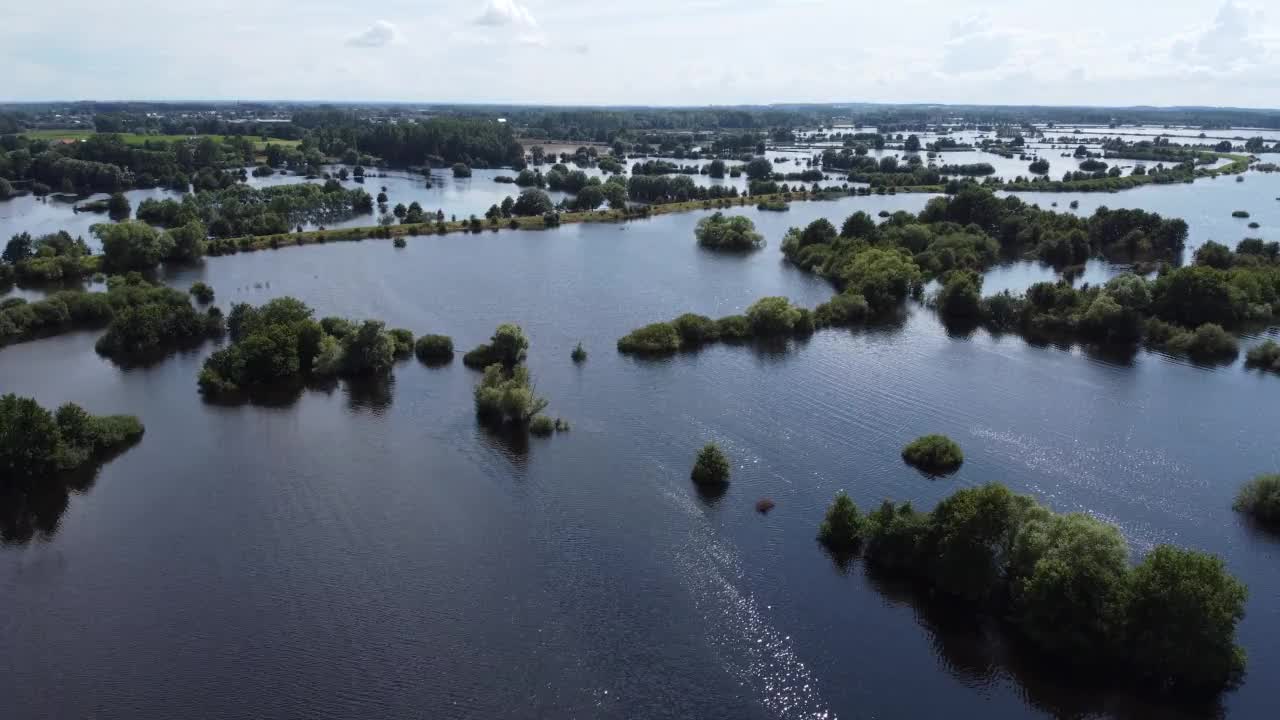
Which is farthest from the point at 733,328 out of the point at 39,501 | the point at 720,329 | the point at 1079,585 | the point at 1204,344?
the point at 39,501

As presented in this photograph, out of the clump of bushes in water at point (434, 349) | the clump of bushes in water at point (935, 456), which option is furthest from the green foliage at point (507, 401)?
the clump of bushes in water at point (935, 456)

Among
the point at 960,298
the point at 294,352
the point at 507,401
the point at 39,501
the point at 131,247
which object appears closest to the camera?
the point at 39,501

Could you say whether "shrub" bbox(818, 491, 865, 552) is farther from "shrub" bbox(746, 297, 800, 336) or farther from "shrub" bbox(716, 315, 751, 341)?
"shrub" bbox(746, 297, 800, 336)

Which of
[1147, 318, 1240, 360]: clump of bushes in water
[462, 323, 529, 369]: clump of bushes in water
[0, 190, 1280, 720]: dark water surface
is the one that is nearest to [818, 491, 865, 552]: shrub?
[0, 190, 1280, 720]: dark water surface

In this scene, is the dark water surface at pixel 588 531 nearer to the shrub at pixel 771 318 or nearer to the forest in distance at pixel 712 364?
the forest in distance at pixel 712 364

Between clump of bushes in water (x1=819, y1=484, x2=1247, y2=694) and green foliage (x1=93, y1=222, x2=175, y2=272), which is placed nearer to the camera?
clump of bushes in water (x1=819, y1=484, x2=1247, y2=694)

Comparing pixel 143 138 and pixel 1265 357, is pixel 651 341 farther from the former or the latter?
pixel 143 138
